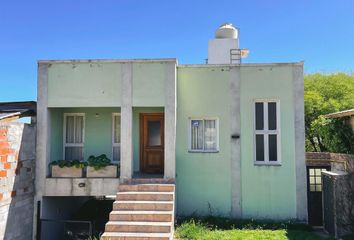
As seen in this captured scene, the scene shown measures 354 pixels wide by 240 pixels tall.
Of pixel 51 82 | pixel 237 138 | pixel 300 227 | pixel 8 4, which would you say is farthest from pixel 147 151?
pixel 8 4

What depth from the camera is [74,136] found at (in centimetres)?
1119

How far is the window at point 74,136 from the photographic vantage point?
36.3ft

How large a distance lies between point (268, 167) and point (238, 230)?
2569mm

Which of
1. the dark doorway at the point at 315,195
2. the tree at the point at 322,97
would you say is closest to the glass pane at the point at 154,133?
the dark doorway at the point at 315,195

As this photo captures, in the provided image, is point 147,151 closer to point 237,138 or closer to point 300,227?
point 237,138

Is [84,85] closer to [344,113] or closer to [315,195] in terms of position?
[344,113]

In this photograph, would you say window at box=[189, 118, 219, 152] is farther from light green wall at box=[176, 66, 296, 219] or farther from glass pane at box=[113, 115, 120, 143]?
glass pane at box=[113, 115, 120, 143]

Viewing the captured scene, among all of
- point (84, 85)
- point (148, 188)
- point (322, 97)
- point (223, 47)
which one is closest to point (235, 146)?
point (148, 188)

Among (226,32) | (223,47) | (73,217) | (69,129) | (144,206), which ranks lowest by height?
(73,217)

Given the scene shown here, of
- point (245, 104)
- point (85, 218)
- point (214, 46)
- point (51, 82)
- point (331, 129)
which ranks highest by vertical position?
point (214, 46)

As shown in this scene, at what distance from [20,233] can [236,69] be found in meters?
8.96

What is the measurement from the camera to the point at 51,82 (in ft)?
32.7

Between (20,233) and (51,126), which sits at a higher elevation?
(51,126)

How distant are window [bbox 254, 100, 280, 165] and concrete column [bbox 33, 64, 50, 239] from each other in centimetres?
727
